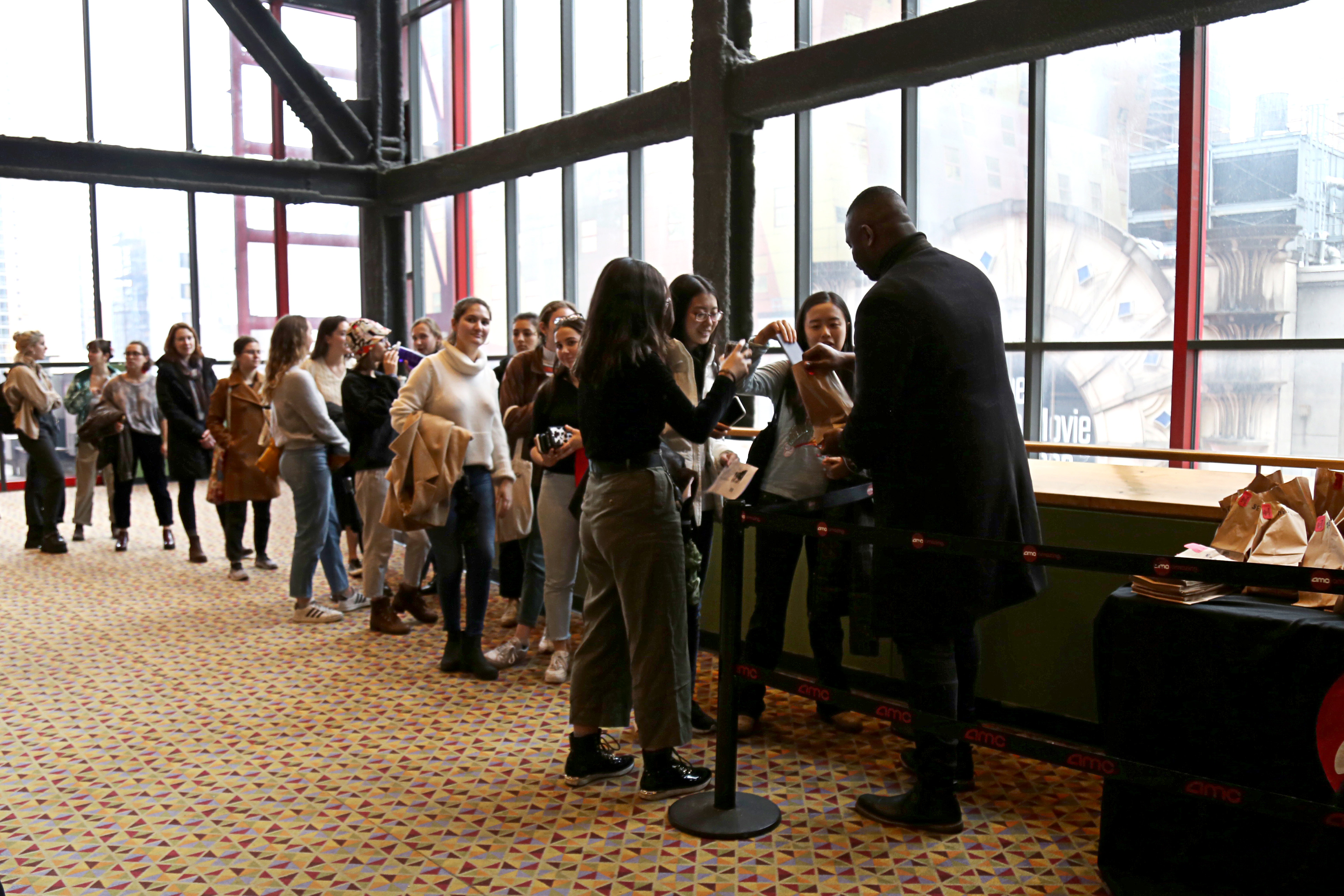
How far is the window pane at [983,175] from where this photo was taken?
20.4 feet

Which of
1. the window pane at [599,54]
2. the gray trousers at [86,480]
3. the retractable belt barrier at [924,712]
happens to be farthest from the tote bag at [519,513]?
the window pane at [599,54]

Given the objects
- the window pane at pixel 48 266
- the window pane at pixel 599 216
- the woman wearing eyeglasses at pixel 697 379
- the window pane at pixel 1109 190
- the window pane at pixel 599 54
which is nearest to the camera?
the woman wearing eyeglasses at pixel 697 379

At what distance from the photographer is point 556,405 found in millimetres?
4094

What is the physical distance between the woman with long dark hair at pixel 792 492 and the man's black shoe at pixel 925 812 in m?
0.69

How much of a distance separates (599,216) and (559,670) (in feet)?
19.1

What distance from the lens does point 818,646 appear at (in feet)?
12.0

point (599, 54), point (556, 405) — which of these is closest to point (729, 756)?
point (556, 405)

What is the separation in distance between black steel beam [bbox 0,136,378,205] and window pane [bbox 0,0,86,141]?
1.23m

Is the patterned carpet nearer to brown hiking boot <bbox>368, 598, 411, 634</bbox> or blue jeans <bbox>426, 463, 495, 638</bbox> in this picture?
brown hiking boot <bbox>368, 598, 411, 634</bbox>

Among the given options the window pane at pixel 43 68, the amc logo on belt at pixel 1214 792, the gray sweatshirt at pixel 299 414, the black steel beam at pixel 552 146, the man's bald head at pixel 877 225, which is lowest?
the amc logo on belt at pixel 1214 792

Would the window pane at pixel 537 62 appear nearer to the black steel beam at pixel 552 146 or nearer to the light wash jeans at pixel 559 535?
the black steel beam at pixel 552 146

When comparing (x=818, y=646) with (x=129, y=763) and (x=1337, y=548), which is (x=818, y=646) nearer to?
(x=1337, y=548)

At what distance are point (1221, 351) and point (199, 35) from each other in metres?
11.6

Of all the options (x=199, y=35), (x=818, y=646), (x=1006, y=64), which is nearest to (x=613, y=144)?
(x=1006, y=64)
